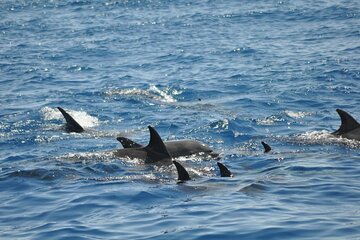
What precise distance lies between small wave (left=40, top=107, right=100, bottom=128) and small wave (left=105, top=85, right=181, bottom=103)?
8.05ft

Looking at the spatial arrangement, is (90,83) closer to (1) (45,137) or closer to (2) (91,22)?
(1) (45,137)

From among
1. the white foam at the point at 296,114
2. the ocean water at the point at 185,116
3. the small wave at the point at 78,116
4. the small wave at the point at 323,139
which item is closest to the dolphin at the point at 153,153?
the ocean water at the point at 185,116

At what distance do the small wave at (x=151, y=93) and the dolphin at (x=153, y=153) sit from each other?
301 inches

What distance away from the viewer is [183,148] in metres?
15.7

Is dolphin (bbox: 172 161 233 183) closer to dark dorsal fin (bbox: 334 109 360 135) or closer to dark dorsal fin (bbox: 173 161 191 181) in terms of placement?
dark dorsal fin (bbox: 173 161 191 181)

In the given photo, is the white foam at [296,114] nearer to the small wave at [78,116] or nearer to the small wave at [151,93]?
the small wave at [151,93]

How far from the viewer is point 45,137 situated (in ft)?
59.6

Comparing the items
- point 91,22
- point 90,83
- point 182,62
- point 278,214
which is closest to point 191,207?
point 278,214

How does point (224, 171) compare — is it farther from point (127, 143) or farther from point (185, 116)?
point (185, 116)

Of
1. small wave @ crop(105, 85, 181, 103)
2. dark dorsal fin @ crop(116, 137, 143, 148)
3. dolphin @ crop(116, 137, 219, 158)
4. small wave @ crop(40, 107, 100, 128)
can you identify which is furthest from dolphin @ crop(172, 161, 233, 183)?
small wave @ crop(105, 85, 181, 103)

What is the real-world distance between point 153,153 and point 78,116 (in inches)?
259

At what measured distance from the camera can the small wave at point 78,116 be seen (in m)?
20.1

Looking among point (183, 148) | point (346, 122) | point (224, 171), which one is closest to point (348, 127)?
point (346, 122)

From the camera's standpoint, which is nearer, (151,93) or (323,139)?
(323,139)
